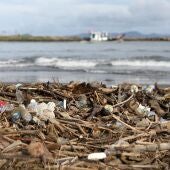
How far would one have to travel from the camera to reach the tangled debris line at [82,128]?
5996 millimetres

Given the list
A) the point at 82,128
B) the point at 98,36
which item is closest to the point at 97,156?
the point at 82,128

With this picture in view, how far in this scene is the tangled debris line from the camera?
6.00 meters

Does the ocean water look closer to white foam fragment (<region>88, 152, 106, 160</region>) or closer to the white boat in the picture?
white foam fragment (<region>88, 152, 106, 160</region>)

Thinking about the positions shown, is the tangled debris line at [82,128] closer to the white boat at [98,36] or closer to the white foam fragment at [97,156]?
the white foam fragment at [97,156]

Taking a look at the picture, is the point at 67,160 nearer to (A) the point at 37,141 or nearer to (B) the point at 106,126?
(A) the point at 37,141

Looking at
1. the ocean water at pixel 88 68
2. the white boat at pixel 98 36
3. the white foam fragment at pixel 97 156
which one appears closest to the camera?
the white foam fragment at pixel 97 156

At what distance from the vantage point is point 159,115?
815 centimetres

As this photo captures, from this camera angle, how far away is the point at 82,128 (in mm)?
6855

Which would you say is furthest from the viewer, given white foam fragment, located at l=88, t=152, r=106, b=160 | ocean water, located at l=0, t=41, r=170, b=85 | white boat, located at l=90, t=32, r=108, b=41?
white boat, located at l=90, t=32, r=108, b=41

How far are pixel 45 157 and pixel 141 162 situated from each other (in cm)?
116

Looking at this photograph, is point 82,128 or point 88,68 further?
point 88,68

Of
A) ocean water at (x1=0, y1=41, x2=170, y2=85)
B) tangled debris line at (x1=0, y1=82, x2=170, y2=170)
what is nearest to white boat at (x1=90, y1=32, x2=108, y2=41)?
ocean water at (x1=0, y1=41, x2=170, y2=85)

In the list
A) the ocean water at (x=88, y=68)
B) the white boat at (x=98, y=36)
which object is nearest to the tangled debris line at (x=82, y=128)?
the ocean water at (x=88, y=68)

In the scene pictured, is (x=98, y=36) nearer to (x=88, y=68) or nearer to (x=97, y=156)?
(x=88, y=68)
